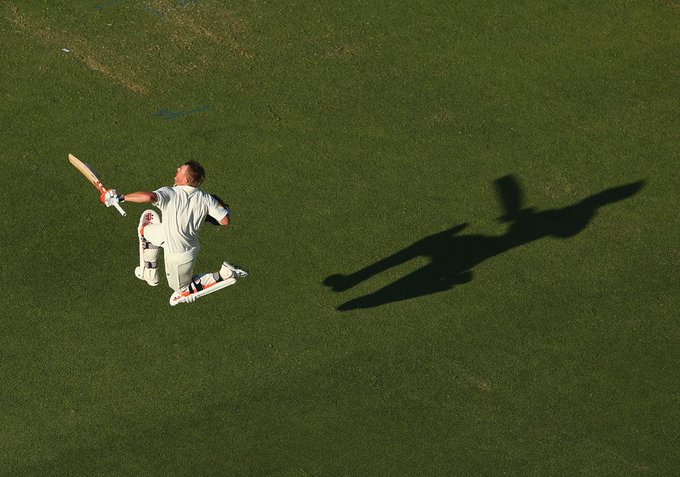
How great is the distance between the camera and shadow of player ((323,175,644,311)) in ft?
58.1

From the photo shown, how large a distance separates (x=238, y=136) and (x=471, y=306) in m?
5.07

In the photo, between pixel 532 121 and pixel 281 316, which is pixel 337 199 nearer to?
pixel 281 316

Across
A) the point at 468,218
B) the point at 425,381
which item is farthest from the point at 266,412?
the point at 468,218

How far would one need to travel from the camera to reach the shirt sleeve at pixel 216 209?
15.6 meters

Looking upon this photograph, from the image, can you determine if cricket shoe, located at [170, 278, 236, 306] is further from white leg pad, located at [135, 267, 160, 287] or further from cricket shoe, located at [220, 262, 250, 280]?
white leg pad, located at [135, 267, 160, 287]

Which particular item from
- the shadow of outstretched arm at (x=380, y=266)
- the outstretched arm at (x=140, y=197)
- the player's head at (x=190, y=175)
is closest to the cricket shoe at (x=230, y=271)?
the player's head at (x=190, y=175)

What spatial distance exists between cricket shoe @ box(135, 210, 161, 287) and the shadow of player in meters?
2.75

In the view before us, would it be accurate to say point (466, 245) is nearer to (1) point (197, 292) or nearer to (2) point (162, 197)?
(1) point (197, 292)

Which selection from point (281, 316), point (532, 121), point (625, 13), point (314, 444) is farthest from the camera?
point (625, 13)

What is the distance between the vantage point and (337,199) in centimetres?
1859

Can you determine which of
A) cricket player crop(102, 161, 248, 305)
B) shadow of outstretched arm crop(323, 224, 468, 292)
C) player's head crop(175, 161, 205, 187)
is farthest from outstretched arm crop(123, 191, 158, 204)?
shadow of outstretched arm crop(323, 224, 468, 292)

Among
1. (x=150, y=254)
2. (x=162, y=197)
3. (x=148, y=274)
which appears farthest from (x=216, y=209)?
(x=148, y=274)

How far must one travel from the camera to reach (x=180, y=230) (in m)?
15.8

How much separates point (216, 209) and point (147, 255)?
5.20ft
